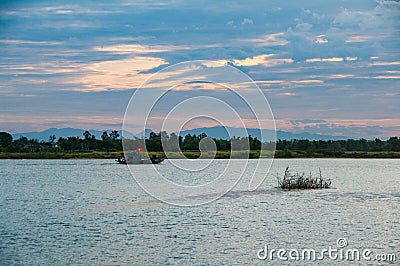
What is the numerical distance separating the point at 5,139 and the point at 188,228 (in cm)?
12319

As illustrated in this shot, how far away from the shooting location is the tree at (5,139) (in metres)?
142

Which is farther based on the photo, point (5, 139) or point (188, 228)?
point (5, 139)

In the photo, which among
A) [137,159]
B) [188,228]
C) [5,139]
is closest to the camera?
[188,228]

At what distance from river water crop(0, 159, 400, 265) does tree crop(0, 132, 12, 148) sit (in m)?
99.6

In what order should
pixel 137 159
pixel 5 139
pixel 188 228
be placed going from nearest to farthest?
pixel 188 228, pixel 137 159, pixel 5 139

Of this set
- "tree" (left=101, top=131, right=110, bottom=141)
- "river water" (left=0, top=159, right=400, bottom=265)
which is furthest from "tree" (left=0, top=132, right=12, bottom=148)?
"river water" (left=0, top=159, right=400, bottom=265)

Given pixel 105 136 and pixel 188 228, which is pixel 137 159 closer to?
pixel 105 136

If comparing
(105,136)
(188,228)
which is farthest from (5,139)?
(188,228)

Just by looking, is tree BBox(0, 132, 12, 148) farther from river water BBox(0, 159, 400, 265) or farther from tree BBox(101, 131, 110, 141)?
river water BBox(0, 159, 400, 265)

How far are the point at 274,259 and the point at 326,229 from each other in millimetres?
7932

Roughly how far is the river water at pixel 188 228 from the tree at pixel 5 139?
99604 millimetres

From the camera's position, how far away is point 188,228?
29.6m

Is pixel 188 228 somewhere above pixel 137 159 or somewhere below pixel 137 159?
below

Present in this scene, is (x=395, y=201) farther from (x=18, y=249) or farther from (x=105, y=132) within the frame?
(x=105, y=132)
